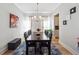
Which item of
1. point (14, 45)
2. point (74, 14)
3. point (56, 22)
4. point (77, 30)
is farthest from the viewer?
point (56, 22)

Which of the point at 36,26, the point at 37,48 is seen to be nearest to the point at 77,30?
the point at 37,48

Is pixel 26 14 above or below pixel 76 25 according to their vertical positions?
above

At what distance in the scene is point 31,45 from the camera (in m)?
3.70

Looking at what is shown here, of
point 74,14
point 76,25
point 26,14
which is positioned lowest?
point 76,25

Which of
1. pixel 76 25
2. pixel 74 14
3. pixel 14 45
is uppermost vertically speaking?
pixel 74 14

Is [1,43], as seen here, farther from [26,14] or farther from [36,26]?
[26,14]

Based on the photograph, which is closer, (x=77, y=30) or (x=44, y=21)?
(x=77, y=30)

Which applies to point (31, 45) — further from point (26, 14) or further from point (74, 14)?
point (26, 14)

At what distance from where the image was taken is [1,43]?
402cm
